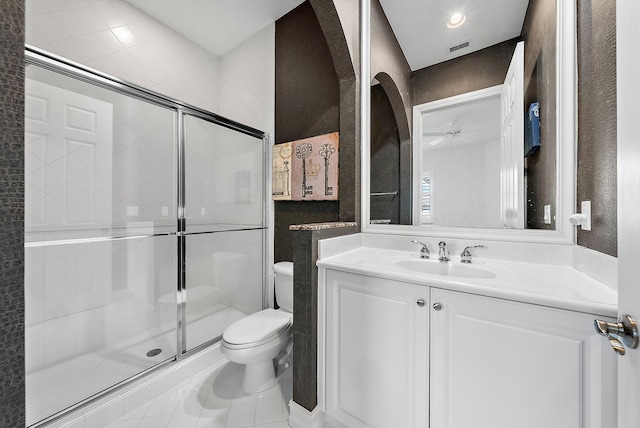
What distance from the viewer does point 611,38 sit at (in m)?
0.78

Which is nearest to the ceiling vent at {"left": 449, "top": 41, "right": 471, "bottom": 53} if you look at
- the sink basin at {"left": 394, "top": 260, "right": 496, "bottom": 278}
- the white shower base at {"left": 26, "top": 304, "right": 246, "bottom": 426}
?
the sink basin at {"left": 394, "top": 260, "right": 496, "bottom": 278}

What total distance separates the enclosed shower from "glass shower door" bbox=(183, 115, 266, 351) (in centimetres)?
1

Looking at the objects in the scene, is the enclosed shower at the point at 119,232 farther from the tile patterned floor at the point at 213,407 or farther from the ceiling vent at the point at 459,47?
the ceiling vent at the point at 459,47

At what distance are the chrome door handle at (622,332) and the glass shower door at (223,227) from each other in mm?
2123

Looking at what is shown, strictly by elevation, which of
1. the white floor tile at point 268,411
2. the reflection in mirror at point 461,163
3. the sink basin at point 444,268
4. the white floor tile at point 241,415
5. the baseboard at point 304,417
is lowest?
the white floor tile at point 268,411

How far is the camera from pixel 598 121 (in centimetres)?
85

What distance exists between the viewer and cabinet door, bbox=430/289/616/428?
→ 685 millimetres

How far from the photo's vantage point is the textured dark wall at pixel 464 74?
4.19 ft

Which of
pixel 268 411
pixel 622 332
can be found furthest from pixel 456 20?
pixel 268 411

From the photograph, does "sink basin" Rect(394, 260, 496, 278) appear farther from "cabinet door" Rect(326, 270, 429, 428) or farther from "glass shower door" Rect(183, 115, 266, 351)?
"glass shower door" Rect(183, 115, 266, 351)

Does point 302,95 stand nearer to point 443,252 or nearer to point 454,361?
point 443,252

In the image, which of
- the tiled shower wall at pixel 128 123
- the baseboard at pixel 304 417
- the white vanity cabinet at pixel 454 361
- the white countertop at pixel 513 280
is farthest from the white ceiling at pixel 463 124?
the baseboard at pixel 304 417

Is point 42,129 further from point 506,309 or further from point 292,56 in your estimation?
point 506,309

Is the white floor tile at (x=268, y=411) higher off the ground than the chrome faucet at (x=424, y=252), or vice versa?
the chrome faucet at (x=424, y=252)
